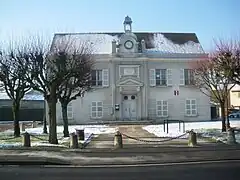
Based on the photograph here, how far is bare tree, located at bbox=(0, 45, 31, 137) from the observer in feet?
74.9

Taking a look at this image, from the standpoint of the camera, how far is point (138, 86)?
4097cm

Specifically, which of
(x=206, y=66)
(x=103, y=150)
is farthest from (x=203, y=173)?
(x=206, y=66)

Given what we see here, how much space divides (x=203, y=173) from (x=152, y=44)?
112 feet

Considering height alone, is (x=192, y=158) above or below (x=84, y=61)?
below

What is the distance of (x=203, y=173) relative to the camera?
A: 1105 cm

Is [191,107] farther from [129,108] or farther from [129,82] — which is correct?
[129,82]

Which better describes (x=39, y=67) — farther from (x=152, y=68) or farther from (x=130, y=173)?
(x=152, y=68)

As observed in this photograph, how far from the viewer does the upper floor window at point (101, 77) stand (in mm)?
41125

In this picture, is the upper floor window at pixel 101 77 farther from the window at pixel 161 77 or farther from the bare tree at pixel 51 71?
the bare tree at pixel 51 71

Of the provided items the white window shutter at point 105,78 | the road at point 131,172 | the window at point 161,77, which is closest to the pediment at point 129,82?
the white window shutter at point 105,78

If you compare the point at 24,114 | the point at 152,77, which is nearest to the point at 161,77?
the point at 152,77

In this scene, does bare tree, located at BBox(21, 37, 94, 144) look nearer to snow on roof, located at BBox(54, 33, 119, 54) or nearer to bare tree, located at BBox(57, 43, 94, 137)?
bare tree, located at BBox(57, 43, 94, 137)

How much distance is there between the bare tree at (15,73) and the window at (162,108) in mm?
18978

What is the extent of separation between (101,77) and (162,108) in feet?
24.2
